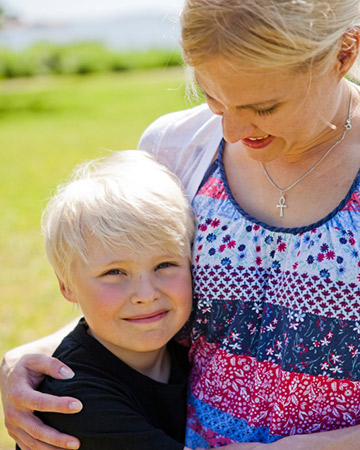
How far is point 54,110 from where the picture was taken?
18.8 metres

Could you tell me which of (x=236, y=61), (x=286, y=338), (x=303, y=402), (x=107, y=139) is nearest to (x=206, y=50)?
(x=236, y=61)

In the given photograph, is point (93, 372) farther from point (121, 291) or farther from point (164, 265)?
point (164, 265)

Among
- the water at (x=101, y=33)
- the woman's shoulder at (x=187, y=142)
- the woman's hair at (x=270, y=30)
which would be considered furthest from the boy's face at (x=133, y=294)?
the water at (x=101, y=33)

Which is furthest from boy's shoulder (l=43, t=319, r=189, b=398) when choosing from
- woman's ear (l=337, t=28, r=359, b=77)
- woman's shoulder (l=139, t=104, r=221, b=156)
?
woman's ear (l=337, t=28, r=359, b=77)

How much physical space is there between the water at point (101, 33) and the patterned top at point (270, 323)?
2452 cm

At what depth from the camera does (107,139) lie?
46.1 ft

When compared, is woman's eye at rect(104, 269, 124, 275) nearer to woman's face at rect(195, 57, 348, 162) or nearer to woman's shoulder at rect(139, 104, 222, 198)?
woman's shoulder at rect(139, 104, 222, 198)

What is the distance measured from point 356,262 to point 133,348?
75 cm

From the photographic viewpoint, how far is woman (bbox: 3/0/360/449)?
5.78 feet

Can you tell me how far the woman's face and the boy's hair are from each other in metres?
0.35

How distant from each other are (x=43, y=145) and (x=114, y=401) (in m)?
12.2

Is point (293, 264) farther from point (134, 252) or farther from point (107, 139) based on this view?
point (107, 139)

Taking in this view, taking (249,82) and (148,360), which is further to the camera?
(148,360)

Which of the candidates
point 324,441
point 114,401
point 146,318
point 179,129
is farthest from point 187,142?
point 324,441
